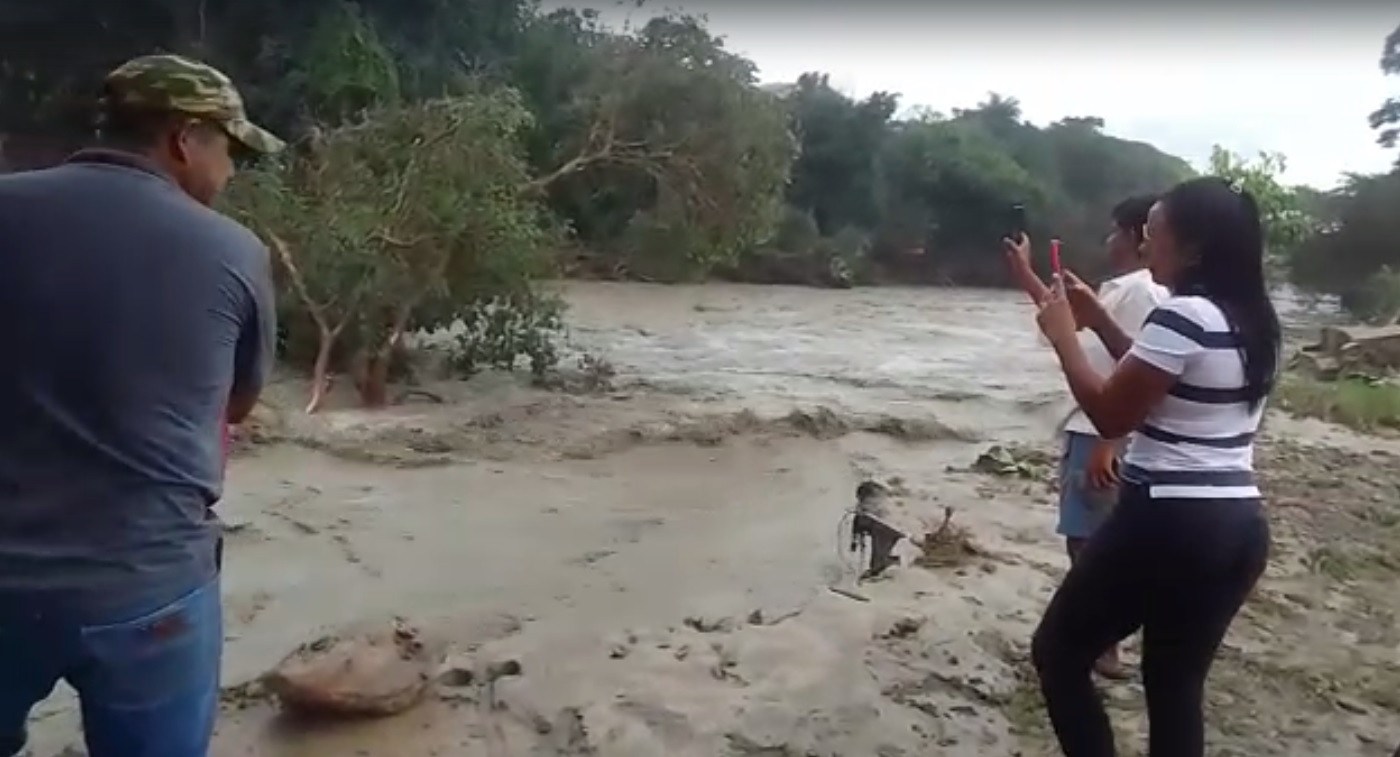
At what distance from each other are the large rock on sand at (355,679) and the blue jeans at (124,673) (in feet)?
6.54

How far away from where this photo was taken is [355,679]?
398cm

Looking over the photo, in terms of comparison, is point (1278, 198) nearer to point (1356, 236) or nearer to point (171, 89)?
point (1356, 236)

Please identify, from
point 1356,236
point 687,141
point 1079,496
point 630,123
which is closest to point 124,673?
point 1079,496

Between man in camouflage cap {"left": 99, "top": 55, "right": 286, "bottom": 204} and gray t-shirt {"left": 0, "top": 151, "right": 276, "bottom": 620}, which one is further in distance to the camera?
man in camouflage cap {"left": 99, "top": 55, "right": 286, "bottom": 204}

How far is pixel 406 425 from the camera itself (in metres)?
10.8

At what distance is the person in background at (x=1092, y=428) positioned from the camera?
3.77 metres

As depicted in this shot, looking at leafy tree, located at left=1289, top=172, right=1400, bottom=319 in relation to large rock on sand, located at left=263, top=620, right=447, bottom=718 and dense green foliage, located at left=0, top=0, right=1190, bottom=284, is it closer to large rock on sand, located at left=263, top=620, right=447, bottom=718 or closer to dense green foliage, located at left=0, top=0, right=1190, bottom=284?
dense green foliage, located at left=0, top=0, right=1190, bottom=284

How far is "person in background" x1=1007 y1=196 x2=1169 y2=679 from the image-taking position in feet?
12.4

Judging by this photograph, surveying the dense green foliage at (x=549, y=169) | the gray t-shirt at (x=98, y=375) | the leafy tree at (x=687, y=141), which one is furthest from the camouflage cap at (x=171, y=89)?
the leafy tree at (x=687, y=141)

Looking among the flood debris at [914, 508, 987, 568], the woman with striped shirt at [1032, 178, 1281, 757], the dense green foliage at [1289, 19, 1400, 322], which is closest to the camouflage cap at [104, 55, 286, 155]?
the woman with striped shirt at [1032, 178, 1281, 757]

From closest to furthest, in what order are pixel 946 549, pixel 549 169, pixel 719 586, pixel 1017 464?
pixel 946 549
pixel 719 586
pixel 1017 464
pixel 549 169

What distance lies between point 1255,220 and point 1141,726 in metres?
1.79

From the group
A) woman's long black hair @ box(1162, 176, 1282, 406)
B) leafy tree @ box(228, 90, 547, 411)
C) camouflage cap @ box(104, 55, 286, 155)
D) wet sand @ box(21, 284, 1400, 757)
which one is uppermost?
camouflage cap @ box(104, 55, 286, 155)

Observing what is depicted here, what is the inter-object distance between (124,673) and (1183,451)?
5.91 feet
